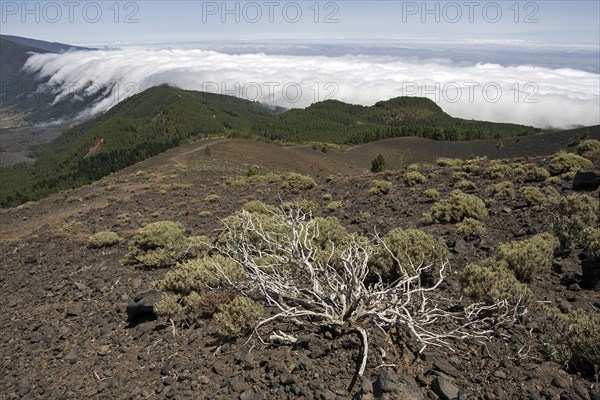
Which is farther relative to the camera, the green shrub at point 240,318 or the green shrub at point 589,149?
the green shrub at point 589,149

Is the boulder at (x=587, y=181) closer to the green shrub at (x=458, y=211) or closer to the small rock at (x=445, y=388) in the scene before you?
the green shrub at (x=458, y=211)

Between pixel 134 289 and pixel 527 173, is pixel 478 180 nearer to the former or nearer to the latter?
pixel 527 173

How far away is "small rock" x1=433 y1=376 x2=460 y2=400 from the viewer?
137 inches

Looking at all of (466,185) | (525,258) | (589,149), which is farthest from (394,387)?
(589,149)

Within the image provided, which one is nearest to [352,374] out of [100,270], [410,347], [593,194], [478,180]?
[410,347]

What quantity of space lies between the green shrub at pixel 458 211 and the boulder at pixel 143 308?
24.7ft

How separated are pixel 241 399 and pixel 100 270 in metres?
6.63

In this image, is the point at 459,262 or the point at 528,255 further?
the point at 459,262

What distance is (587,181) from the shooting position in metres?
11.2

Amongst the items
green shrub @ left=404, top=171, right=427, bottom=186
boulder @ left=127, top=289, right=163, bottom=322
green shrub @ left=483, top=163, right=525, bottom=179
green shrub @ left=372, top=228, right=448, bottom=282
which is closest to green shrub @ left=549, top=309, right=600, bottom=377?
green shrub @ left=372, top=228, right=448, bottom=282

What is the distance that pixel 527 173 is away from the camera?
14.0 metres

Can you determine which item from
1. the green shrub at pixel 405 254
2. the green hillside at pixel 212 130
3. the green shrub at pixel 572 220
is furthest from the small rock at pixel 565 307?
the green hillside at pixel 212 130

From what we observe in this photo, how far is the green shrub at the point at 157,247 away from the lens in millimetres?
8461

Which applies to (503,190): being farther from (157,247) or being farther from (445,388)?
(157,247)
